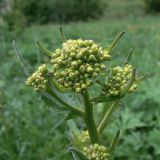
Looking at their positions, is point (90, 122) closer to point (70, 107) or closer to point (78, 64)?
point (70, 107)

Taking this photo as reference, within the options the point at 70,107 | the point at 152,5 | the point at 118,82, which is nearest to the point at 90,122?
the point at 70,107

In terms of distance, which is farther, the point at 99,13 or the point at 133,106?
the point at 99,13

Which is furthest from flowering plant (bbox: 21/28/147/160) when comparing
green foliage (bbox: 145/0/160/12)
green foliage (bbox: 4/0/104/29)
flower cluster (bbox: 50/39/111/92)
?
green foliage (bbox: 145/0/160/12)

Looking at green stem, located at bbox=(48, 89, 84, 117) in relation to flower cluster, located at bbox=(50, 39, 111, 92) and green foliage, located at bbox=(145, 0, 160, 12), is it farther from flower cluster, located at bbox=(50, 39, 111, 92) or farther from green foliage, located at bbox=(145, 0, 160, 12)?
green foliage, located at bbox=(145, 0, 160, 12)

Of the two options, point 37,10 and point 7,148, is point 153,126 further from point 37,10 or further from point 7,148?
point 37,10

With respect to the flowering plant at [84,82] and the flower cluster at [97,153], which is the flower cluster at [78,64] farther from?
the flower cluster at [97,153]

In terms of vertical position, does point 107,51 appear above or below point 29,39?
above

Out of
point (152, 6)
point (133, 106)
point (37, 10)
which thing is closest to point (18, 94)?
point (133, 106)
